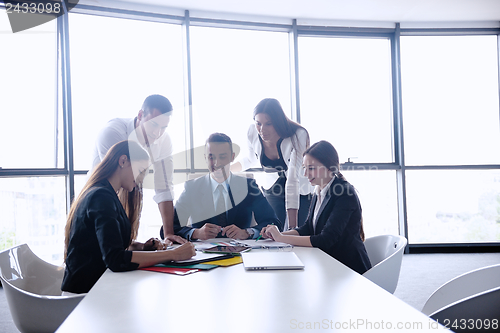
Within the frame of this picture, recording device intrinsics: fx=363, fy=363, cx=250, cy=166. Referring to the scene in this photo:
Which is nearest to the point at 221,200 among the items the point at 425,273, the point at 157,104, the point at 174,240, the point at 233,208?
the point at 233,208

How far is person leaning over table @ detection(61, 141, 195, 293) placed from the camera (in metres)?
1.35

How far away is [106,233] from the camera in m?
1.36

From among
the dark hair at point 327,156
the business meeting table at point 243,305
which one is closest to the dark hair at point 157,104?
the dark hair at point 327,156

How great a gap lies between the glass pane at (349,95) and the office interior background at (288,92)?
0.02 m

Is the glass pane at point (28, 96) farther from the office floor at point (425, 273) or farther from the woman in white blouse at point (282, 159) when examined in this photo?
the woman in white blouse at point (282, 159)

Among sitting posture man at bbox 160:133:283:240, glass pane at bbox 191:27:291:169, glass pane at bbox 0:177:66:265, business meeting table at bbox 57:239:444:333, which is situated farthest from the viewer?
glass pane at bbox 191:27:291:169

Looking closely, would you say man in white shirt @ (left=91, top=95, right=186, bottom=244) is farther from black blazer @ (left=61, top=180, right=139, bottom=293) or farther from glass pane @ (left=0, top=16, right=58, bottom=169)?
glass pane @ (left=0, top=16, right=58, bottom=169)

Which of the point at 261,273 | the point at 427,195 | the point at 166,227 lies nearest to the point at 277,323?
the point at 261,273

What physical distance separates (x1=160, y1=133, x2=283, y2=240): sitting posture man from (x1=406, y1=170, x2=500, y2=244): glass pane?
11.2 ft

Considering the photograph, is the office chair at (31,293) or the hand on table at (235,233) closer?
the office chair at (31,293)

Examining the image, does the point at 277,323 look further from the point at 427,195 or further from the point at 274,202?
the point at 427,195

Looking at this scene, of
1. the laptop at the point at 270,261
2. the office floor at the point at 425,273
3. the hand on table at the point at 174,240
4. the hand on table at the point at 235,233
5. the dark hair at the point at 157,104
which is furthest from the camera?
the office floor at the point at 425,273

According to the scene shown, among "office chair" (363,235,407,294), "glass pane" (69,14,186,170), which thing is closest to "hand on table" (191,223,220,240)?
"office chair" (363,235,407,294)

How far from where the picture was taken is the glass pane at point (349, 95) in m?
4.90
